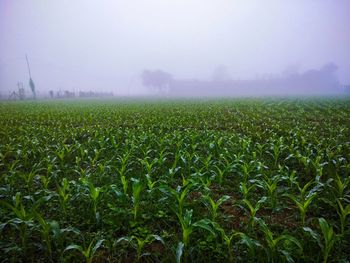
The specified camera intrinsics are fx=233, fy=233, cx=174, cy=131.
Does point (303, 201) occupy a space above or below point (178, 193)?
below

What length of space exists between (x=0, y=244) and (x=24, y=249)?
14.1 inches

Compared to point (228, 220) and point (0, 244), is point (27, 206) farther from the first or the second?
point (228, 220)

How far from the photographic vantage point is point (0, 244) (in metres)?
3.03

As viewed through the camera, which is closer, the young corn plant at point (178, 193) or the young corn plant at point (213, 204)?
the young corn plant at point (213, 204)

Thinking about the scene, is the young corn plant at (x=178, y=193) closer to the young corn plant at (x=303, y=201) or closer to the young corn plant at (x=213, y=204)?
the young corn plant at (x=213, y=204)

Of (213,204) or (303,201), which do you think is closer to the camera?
(213,204)

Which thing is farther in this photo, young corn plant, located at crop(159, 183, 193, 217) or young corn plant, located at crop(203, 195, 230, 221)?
young corn plant, located at crop(159, 183, 193, 217)

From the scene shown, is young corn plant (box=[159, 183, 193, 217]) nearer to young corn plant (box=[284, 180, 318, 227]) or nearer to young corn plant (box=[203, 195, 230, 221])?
young corn plant (box=[203, 195, 230, 221])

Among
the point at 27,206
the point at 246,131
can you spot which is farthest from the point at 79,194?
the point at 246,131

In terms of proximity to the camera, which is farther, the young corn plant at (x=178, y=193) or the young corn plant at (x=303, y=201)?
the young corn plant at (x=178, y=193)

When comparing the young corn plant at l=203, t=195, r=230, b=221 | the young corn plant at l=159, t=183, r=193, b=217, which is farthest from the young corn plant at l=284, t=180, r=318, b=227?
the young corn plant at l=159, t=183, r=193, b=217

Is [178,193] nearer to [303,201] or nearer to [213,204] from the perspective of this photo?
[213,204]

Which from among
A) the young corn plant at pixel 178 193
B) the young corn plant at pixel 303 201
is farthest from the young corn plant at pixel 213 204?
the young corn plant at pixel 303 201

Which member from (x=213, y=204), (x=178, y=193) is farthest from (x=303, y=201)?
(x=178, y=193)
